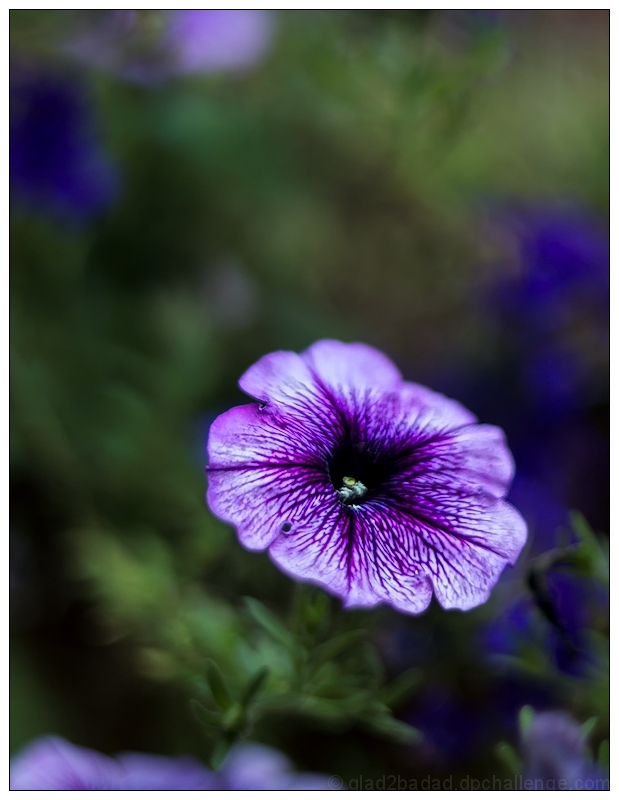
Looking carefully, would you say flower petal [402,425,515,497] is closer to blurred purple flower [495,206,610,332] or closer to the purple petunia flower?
the purple petunia flower

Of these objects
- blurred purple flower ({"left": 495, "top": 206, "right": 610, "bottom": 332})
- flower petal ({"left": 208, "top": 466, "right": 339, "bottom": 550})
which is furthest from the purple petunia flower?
blurred purple flower ({"left": 495, "top": 206, "right": 610, "bottom": 332})

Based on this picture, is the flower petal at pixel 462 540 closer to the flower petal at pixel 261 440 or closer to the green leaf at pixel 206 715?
the flower petal at pixel 261 440

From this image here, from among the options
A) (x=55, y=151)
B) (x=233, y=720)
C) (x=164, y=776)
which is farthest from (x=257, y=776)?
(x=55, y=151)

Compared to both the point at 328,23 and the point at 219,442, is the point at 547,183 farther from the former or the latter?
the point at 219,442

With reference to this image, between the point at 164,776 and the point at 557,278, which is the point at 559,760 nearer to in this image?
the point at 164,776

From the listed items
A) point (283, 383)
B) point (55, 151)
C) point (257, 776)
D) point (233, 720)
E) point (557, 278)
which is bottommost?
point (257, 776)

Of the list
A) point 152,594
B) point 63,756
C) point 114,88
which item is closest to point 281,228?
point 114,88
